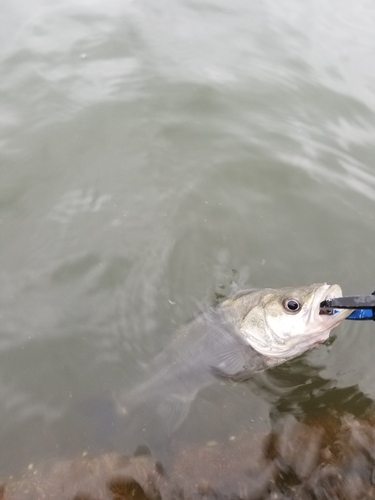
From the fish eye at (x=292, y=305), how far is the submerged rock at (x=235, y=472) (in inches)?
38.2

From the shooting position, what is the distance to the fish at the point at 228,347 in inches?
150

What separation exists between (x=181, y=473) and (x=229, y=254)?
232 cm

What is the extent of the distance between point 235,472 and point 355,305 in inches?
61.7

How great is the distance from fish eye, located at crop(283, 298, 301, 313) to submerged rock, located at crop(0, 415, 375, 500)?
3.18 feet

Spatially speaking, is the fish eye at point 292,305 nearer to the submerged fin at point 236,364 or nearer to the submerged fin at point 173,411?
the submerged fin at point 236,364

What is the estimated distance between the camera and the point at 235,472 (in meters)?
3.46

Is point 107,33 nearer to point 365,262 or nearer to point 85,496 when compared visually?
point 365,262

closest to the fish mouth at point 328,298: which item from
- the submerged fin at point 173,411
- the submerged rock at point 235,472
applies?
the submerged rock at point 235,472

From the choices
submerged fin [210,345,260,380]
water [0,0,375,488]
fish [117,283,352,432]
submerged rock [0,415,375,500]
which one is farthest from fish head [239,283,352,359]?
submerged rock [0,415,375,500]

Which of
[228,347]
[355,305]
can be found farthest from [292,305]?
[355,305]

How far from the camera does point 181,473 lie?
348 centimetres

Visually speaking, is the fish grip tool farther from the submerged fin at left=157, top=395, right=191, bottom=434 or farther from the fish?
the submerged fin at left=157, top=395, right=191, bottom=434

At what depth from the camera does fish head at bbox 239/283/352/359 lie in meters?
3.61

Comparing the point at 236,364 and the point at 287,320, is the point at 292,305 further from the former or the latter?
the point at 236,364
